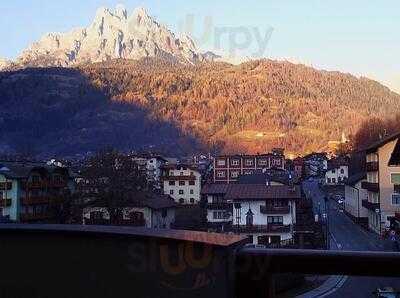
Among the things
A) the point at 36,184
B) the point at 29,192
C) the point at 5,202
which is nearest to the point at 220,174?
the point at 36,184

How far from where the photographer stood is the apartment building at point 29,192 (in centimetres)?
2284

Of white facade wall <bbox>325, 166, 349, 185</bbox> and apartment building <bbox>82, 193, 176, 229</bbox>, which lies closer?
apartment building <bbox>82, 193, 176, 229</bbox>

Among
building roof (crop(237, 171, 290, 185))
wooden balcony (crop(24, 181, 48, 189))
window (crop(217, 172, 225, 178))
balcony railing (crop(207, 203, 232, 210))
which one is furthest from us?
window (crop(217, 172, 225, 178))

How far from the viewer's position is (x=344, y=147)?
64.1 meters

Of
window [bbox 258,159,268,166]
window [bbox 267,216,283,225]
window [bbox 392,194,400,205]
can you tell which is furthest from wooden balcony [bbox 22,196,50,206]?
window [bbox 258,159,268,166]

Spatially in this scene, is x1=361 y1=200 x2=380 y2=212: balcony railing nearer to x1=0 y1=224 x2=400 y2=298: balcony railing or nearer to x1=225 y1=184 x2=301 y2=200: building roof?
x1=225 y1=184 x2=301 y2=200: building roof

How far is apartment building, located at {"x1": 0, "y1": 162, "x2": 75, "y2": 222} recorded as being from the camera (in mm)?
22844

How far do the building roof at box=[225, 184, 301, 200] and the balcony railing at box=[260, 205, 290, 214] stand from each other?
39cm

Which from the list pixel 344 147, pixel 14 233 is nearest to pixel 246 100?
pixel 344 147

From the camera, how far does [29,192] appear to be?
23.8 meters

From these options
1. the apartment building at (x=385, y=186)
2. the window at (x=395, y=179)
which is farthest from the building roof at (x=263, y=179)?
the window at (x=395, y=179)

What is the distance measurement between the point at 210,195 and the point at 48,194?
7537 millimetres

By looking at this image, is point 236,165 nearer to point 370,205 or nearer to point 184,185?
point 184,185

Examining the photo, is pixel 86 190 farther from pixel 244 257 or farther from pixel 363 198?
pixel 244 257
